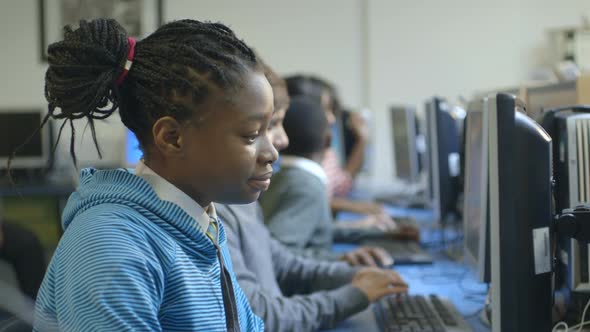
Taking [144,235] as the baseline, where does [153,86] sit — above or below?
above

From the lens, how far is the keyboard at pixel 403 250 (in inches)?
72.7

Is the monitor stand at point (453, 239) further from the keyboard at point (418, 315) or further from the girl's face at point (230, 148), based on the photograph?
the girl's face at point (230, 148)

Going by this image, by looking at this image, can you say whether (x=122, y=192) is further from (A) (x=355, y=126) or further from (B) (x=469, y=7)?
(B) (x=469, y=7)

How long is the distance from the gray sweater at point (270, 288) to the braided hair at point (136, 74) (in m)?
0.49

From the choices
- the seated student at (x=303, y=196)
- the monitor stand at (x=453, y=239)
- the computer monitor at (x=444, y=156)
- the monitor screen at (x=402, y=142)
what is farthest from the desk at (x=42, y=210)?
the computer monitor at (x=444, y=156)

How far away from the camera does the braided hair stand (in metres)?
0.73

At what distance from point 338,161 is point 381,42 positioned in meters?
1.56

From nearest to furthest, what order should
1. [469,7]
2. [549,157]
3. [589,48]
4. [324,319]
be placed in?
[549,157], [324,319], [589,48], [469,7]

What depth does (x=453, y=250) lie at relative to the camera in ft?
6.68

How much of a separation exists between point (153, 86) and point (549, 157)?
53 cm

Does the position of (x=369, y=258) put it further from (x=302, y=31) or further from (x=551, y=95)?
(x=302, y=31)

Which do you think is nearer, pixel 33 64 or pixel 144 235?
pixel 144 235

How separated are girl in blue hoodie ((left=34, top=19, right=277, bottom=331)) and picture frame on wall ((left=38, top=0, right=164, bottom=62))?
4325 millimetres

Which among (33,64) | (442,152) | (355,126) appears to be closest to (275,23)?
(355,126)
